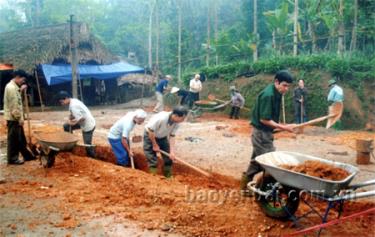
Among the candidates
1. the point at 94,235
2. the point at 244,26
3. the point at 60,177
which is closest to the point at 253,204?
the point at 94,235

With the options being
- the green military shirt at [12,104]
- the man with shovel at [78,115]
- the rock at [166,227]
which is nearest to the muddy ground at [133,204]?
the rock at [166,227]

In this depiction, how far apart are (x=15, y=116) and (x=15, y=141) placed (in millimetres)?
525

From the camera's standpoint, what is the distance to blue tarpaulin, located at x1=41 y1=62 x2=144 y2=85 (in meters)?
18.7

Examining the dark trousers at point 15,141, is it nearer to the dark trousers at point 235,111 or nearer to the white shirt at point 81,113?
the white shirt at point 81,113

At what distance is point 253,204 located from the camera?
15.5 ft

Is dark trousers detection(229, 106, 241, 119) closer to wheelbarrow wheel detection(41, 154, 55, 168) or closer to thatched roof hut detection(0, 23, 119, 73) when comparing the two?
thatched roof hut detection(0, 23, 119, 73)

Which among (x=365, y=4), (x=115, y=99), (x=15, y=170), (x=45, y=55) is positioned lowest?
(x=115, y=99)

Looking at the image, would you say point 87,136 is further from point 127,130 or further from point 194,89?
point 194,89

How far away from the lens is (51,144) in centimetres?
612

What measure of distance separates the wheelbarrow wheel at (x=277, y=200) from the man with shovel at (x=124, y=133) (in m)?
2.90

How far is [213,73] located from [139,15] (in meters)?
24.3

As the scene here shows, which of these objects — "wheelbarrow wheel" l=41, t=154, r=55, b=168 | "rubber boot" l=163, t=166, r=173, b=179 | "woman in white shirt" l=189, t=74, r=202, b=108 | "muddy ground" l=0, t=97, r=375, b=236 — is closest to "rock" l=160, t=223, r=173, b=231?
"muddy ground" l=0, t=97, r=375, b=236

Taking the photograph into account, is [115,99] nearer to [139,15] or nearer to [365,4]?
[365,4]

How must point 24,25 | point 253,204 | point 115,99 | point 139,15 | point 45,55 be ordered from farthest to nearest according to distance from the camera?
1. point 139,15
2. point 24,25
3. point 115,99
4. point 45,55
5. point 253,204
